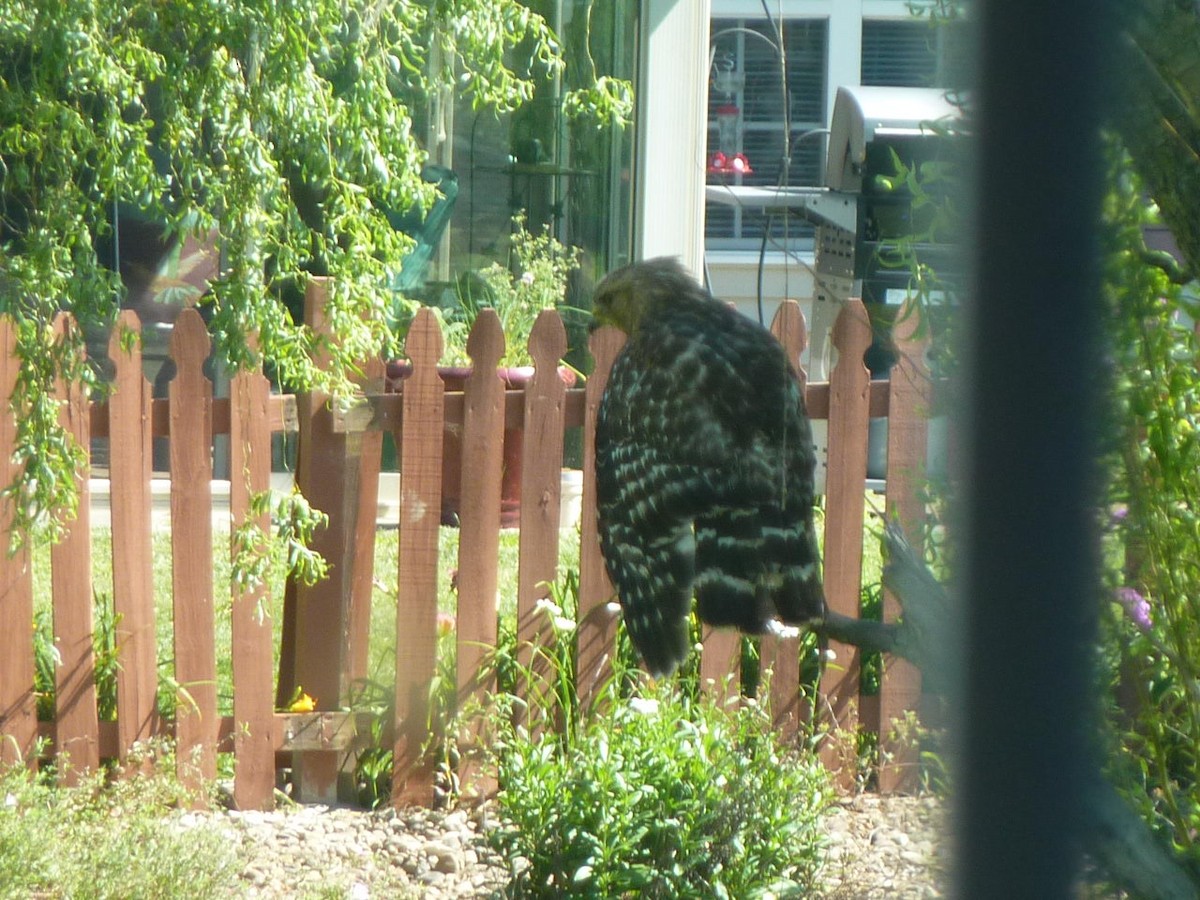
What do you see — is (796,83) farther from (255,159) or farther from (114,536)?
(114,536)

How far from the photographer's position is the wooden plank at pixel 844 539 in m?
3.28

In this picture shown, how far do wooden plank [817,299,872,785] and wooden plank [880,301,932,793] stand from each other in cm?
9

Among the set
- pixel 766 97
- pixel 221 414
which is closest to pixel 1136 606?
A: pixel 766 97

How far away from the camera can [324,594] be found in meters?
3.80

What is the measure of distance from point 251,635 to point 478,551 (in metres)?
0.61

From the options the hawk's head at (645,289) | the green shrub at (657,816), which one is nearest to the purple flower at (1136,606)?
the hawk's head at (645,289)

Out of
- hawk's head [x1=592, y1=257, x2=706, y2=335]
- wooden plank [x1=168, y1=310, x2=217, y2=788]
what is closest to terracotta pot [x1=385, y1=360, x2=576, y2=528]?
wooden plank [x1=168, y1=310, x2=217, y2=788]

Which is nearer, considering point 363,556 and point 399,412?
point 399,412

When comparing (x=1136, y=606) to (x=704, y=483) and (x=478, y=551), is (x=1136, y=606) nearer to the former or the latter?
(x=704, y=483)

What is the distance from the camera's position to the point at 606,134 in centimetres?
367

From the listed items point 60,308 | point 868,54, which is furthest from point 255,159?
point 868,54

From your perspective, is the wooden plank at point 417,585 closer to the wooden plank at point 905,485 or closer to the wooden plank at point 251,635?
the wooden plank at point 251,635

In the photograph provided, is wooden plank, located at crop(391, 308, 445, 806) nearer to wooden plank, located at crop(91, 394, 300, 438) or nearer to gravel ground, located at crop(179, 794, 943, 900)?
gravel ground, located at crop(179, 794, 943, 900)

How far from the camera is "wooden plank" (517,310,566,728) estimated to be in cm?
360
